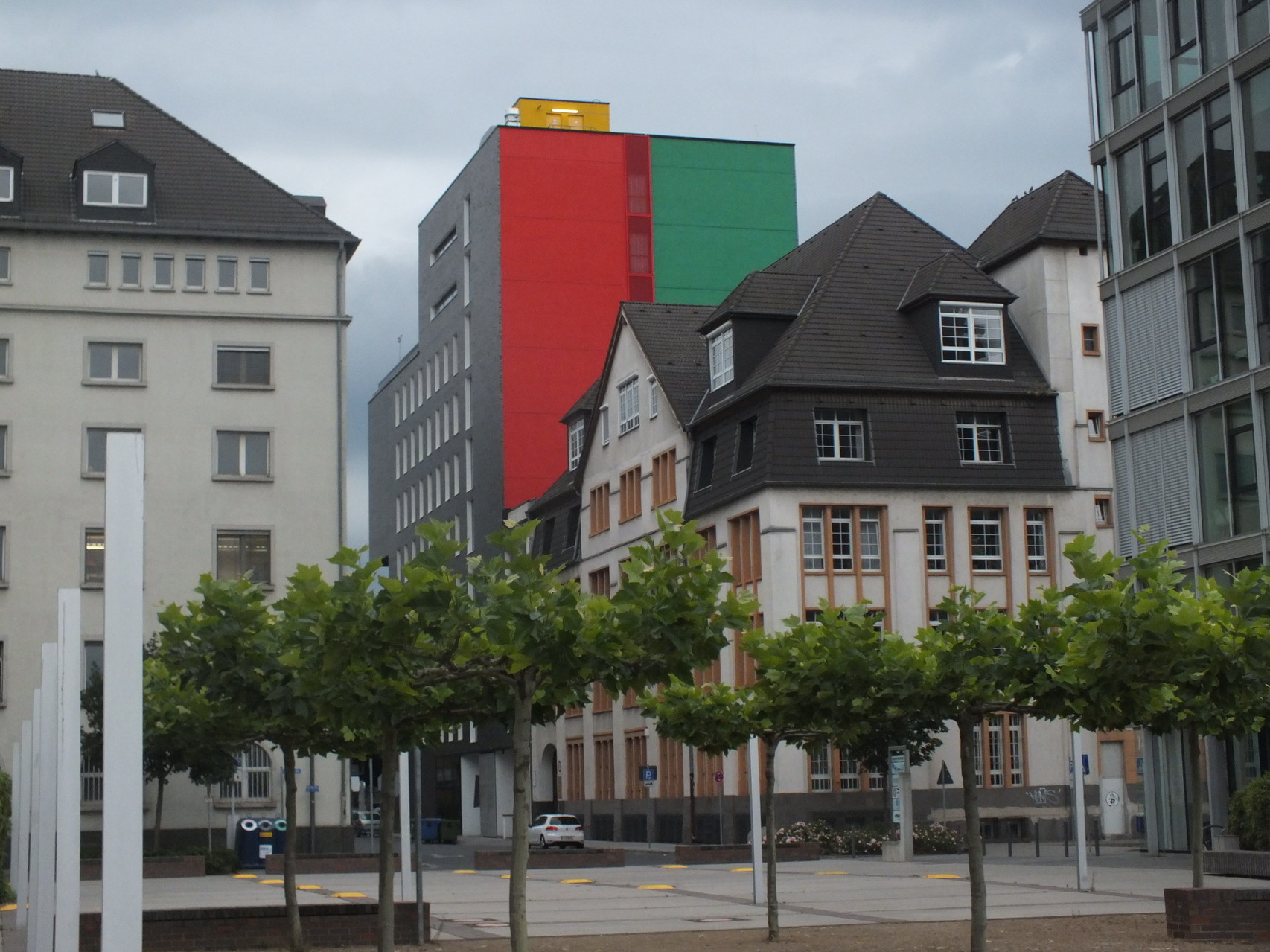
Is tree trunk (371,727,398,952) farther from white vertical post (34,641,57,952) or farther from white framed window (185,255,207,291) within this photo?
white framed window (185,255,207,291)

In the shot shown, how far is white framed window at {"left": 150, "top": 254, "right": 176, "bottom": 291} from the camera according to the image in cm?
5312

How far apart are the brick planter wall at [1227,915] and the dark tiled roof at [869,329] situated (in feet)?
111

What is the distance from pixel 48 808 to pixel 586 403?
190 feet

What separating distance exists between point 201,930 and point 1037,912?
11920mm

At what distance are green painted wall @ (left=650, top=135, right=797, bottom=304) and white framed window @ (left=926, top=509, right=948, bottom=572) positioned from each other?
27.1 m

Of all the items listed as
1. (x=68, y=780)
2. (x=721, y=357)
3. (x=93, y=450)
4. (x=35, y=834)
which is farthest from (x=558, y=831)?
(x=68, y=780)

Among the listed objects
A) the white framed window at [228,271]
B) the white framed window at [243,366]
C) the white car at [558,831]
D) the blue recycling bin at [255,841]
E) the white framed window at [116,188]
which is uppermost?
the white framed window at [116,188]

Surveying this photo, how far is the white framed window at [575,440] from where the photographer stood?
7319 centimetres

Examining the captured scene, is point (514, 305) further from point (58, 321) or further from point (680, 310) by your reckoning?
point (58, 321)

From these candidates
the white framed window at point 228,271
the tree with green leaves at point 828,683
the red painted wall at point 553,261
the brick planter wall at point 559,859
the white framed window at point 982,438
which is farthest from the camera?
the red painted wall at point 553,261

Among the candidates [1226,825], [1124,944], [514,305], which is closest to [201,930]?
[1124,944]

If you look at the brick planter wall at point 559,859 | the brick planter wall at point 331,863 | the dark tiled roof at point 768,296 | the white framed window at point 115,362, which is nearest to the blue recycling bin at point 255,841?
the brick planter wall at point 331,863

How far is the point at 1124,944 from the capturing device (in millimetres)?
19734

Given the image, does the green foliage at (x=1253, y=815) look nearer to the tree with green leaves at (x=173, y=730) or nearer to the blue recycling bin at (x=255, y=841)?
the tree with green leaves at (x=173, y=730)
